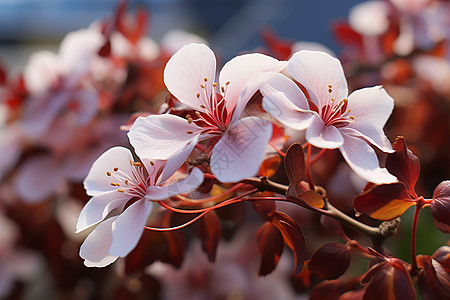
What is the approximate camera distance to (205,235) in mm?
342

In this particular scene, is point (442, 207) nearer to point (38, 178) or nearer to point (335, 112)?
point (335, 112)

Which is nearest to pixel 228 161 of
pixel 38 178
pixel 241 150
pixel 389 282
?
pixel 241 150

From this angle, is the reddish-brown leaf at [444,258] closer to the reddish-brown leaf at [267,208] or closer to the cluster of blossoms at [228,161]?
the cluster of blossoms at [228,161]

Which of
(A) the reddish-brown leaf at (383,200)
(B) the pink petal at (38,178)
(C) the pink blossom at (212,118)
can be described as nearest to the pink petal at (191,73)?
(C) the pink blossom at (212,118)

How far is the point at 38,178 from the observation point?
1.83 ft

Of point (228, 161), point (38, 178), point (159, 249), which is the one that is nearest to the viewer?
point (228, 161)

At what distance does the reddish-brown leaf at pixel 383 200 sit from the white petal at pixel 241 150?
0.07 m

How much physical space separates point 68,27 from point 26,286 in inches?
76.6

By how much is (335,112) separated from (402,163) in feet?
0.16

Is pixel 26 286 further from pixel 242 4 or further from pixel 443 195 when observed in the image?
pixel 242 4

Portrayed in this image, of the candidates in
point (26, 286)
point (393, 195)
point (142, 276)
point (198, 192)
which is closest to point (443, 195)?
point (393, 195)

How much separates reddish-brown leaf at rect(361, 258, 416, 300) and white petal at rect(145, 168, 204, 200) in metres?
0.12

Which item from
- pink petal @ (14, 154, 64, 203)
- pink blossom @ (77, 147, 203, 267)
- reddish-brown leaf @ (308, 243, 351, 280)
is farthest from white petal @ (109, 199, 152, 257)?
pink petal @ (14, 154, 64, 203)

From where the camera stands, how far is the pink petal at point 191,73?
292mm
